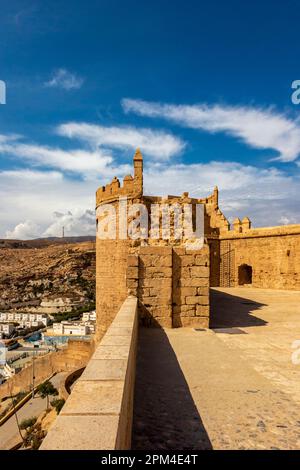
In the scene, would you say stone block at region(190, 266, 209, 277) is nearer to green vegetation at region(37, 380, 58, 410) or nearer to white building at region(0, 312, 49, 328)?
green vegetation at region(37, 380, 58, 410)

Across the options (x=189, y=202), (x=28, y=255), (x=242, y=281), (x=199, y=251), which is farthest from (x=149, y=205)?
(x=28, y=255)

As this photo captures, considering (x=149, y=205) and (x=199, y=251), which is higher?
(x=149, y=205)

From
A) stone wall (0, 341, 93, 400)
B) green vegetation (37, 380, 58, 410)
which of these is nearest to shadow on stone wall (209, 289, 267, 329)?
stone wall (0, 341, 93, 400)

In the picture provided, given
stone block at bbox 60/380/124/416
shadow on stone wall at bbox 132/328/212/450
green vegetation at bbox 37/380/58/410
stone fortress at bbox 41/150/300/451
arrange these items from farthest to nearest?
green vegetation at bbox 37/380/58/410, shadow on stone wall at bbox 132/328/212/450, stone fortress at bbox 41/150/300/451, stone block at bbox 60/380/124/416

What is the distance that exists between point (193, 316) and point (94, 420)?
18.3 ft

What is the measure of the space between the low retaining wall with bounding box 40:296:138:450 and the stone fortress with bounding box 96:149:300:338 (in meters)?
3.92

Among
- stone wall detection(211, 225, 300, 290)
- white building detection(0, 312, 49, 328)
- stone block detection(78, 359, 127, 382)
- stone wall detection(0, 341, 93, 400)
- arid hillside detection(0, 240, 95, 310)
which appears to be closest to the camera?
stone block detection(78, 359, 127, 382)

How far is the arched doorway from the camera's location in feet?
63.7

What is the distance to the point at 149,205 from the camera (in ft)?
45.1

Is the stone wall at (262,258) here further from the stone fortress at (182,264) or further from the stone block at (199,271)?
the stone block at (199,271)

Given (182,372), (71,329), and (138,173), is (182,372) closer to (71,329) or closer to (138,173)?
(138,173)
